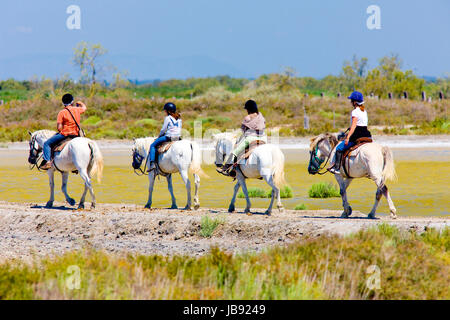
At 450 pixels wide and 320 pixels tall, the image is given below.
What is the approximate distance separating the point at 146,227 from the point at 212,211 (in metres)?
1.99

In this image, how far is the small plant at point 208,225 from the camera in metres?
14.3

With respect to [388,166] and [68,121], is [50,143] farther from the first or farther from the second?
[388,166]

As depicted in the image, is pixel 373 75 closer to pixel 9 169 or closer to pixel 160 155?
pixel 9 169

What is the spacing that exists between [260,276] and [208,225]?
5.90 metres

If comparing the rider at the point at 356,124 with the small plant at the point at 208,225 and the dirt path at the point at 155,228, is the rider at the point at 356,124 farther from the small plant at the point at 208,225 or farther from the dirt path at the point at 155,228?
the small plant at the point at 208,225

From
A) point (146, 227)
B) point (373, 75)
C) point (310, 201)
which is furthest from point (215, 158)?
point (373, 75)

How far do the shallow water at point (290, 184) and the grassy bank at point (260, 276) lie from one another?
7632 mm

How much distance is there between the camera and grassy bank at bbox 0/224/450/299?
7.91 m

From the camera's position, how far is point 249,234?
46.1ft

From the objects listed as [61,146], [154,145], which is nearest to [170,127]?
[154,145]

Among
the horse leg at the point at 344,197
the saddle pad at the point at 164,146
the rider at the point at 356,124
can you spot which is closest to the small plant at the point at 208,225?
the saddle pad at the point at 164,146

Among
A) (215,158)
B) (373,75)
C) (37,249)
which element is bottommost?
(37,249)

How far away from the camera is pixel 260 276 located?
8.51 m

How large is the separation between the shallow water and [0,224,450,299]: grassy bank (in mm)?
7632
